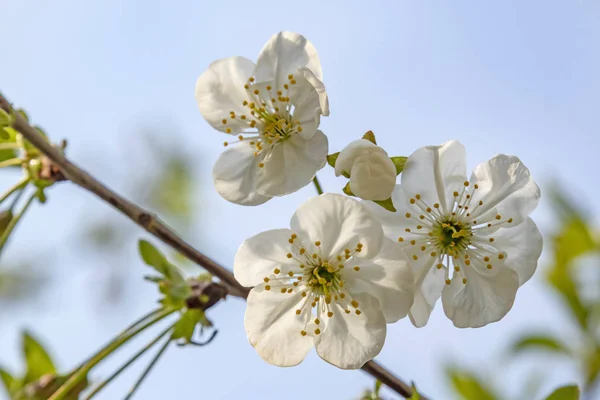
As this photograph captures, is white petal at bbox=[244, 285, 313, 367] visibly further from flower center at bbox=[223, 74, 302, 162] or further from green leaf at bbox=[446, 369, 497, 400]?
green leaf at bbox=[446, 369, 497, 400]

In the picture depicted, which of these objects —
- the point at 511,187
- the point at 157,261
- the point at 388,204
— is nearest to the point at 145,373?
the point at 157,261

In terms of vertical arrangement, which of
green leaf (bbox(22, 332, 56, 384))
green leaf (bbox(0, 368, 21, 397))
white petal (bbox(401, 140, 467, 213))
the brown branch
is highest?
white petal (bbox(401, 140, 467, 213))

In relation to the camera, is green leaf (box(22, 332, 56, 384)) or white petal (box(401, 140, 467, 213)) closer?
white petal (box(401, 140, 467, 213))

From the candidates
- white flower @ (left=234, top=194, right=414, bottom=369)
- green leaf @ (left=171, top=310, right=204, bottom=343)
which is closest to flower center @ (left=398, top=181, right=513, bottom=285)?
white flower @ (left=234, top=194, right=414, bottom=369)

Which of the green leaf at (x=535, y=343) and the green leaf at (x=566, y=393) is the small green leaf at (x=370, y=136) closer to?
the green leaf at (x=566, y=393)

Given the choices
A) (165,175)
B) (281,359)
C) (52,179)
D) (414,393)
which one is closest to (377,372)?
(414,393)

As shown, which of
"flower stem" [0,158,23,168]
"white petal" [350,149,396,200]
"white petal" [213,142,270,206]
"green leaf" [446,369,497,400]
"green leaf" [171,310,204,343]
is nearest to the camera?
"white petal" [350,149,396,200]

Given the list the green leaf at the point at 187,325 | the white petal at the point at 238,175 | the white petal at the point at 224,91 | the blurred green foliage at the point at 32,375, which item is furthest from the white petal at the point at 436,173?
the blurred green foliage at the point at 32,375

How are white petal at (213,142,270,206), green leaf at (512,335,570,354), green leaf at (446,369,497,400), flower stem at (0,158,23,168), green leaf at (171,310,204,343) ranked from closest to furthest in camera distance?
white petal at (213,142,270,206) < green leaf at (171,310,204,343) < flower stem at (0,158,23,168) < green leaf at (446,369,497,400) < green leaf at (512,335,570,354)
